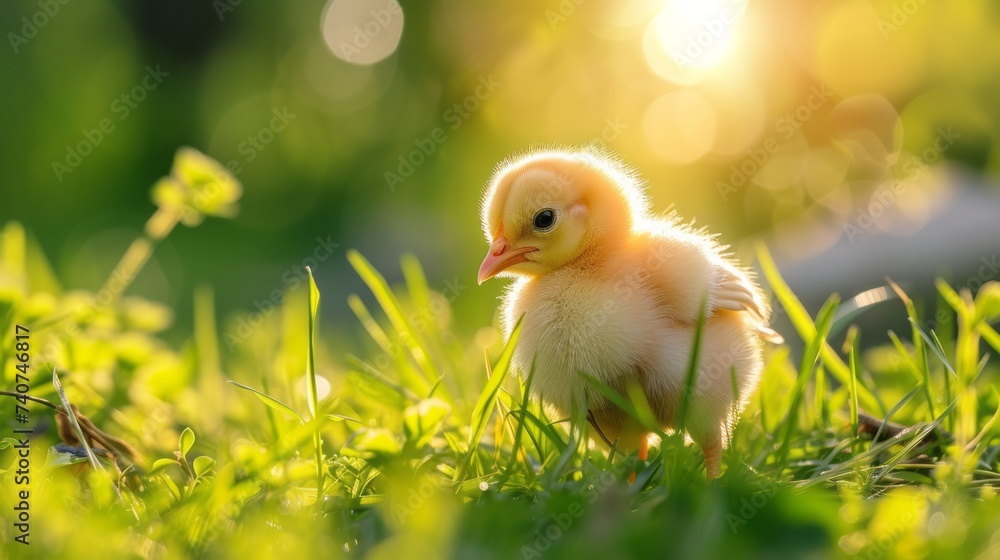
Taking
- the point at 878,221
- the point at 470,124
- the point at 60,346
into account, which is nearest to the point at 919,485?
the point at 60,346

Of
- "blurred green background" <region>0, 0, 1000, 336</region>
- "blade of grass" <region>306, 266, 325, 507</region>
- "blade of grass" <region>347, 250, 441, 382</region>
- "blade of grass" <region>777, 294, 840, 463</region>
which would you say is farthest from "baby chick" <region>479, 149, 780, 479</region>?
"blurred green background" <region>0, 0, 1000, 336</region>

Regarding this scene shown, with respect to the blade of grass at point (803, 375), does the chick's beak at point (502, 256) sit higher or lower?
higher

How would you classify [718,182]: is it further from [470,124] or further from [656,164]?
[470,124]

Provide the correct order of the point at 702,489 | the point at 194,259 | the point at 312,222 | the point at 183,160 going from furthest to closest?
the point at 312,222 → the point at 194,259 → the point at 183,160 → the point at 702,489

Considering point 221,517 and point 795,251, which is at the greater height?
point 221,517

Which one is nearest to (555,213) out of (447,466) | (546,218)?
(546,218)

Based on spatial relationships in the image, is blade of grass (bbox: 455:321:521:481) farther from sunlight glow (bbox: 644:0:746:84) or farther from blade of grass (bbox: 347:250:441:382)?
sunlight glow (bbox: 644:0:746:84)

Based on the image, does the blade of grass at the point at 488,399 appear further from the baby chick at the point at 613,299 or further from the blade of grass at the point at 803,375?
the blade of grass at the point at 803,375

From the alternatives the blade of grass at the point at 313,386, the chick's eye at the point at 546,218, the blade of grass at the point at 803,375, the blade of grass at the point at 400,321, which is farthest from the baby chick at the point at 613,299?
the blade of grass at the point at 313,386

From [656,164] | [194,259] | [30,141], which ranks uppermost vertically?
[30,141]
